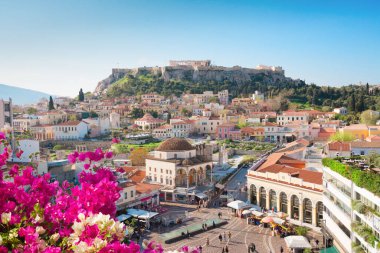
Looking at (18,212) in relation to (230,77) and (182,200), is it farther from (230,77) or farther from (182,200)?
(230,77)

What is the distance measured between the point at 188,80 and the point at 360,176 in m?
123

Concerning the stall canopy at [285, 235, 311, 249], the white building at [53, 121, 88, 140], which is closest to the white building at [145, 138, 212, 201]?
the stall canopy at [285, 235, 311, 249]

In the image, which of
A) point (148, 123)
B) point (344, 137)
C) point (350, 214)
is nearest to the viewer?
point (350, 214)

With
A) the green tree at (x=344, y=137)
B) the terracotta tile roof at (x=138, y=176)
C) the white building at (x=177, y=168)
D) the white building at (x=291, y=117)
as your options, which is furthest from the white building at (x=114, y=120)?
the white building at (x=177, y=168)

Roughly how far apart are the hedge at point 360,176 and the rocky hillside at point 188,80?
4149 inches

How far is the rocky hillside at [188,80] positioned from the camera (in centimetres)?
13038

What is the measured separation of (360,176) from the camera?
58.9 ft

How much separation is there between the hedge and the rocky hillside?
105 meters

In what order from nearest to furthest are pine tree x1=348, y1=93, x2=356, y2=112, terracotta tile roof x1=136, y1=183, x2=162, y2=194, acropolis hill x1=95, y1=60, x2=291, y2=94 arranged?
terracotta tile roof x1=136, y1=183, x2=162, y2=194 < pine tree x1=348, y1=93, x2=356, y2=112 < acropolis hill x1=95, y1=60, x2=291, y2=94

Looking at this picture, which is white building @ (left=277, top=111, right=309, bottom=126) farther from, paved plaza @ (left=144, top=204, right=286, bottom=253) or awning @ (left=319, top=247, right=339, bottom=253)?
awning @ (left=319, top=247, right=339, bottom=253)

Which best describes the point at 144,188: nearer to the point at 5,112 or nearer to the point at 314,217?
the point at 314,217

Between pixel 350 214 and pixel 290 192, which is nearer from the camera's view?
pixel 350 214

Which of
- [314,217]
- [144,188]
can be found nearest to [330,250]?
[314,217]

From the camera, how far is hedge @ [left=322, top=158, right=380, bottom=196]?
16.6 meters
